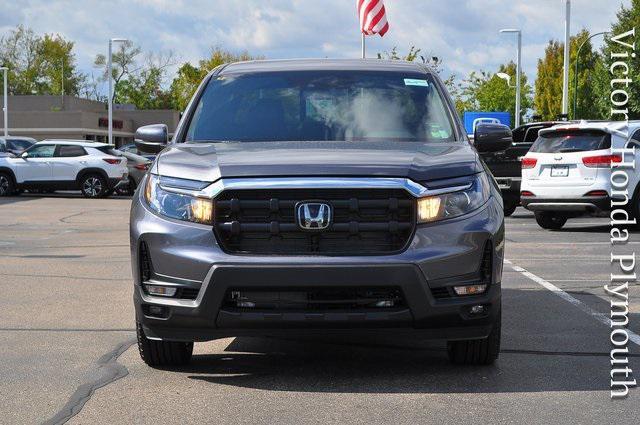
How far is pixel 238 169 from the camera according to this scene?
6.34 metres

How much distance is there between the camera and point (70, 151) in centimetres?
3362

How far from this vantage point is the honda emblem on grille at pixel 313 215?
620 cm

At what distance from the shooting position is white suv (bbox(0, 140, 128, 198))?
110 feet

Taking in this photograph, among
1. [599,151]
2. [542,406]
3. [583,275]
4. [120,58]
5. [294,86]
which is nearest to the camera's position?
[542,406]

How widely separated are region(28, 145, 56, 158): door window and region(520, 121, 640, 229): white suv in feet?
59.0

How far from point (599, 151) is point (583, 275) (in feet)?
22.1

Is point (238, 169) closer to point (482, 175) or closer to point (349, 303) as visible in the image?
point (349, 303)

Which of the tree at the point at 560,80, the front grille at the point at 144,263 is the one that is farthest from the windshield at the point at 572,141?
the tree at the point at 560,80

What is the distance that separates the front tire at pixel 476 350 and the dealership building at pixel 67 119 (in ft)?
249

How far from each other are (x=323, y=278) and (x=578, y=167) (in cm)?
1340

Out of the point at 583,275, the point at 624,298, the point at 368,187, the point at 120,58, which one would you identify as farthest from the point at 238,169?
the point at 120,58

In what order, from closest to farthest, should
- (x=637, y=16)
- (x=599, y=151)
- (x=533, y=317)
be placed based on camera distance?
(x=533, y=317), (x=599, y=151), (x=637, y=16)

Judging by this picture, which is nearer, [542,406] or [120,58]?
[542,406]

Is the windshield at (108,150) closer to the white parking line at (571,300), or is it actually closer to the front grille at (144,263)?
the white parking line at (571,300)
